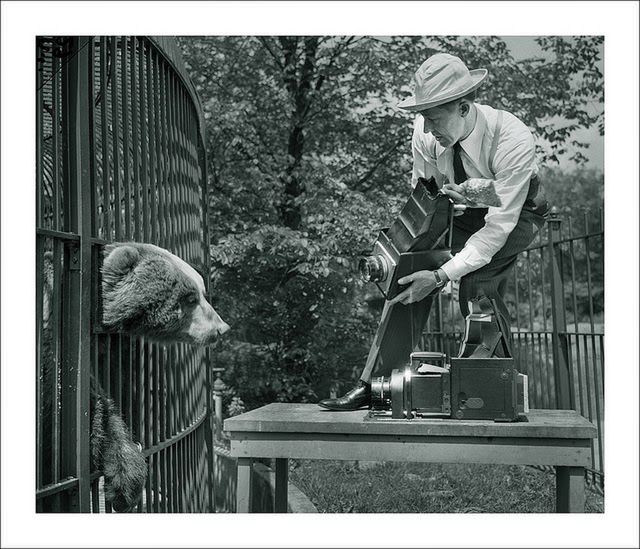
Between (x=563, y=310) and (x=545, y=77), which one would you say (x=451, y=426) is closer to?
(x=563, y=310)

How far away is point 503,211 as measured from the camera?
128 inches

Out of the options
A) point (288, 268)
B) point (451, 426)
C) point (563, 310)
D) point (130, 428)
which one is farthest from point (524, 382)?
point (288, 268)

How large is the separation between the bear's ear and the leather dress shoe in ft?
3.56

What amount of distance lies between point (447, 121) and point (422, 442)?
1.39 metres

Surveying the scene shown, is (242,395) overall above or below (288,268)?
below

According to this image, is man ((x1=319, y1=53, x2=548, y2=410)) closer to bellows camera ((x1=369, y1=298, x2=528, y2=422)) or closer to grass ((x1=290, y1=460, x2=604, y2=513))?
bellows camera ((x1=369, y1=298, x2=528, y2=422))

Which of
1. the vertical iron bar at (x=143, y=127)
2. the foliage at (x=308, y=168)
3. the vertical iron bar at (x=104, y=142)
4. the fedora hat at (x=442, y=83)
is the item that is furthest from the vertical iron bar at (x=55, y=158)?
the foliage at (x=308, y=168)

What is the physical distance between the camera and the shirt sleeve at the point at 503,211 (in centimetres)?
326

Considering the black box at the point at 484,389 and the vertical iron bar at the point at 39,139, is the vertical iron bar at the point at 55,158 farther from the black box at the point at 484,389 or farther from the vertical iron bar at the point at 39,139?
the black box at the point at 484,389

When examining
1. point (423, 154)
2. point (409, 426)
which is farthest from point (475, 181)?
point (409, 426)

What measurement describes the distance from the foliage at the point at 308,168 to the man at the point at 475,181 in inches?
131

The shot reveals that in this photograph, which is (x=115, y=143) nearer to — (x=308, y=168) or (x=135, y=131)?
(x=135, y=131)

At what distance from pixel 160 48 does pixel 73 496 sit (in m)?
2.34

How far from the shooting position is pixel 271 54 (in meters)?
7.57
